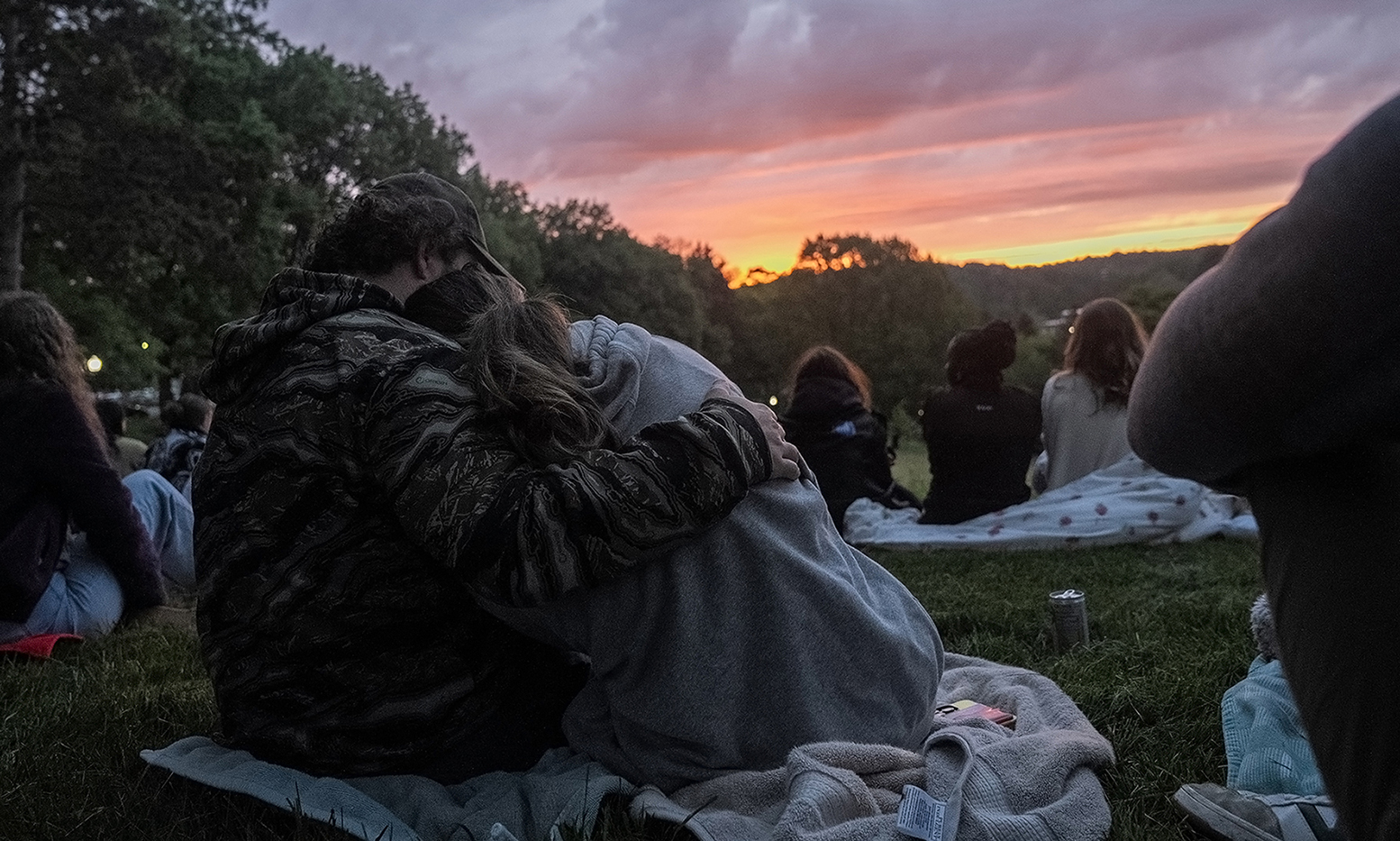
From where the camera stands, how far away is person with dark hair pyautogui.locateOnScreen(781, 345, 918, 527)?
25.7 feet

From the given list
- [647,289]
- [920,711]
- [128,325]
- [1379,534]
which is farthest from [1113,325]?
[647,289]

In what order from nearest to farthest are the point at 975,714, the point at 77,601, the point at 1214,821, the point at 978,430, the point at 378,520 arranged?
1. the point at 1214,821
2. the point at 378,520
3. the point at 975,714
4. the point at 77,601
5. the point at 978,430

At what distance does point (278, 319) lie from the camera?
7.66 feet

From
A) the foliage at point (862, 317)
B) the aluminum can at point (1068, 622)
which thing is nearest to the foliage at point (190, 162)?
the aluminum can at point (1068, 622)

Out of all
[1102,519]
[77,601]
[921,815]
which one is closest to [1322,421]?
[921,815]

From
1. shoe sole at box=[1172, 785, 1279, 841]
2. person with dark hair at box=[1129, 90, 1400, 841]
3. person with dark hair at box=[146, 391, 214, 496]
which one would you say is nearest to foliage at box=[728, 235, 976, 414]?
person with dark hair at box=[146, 391, 214, 496]

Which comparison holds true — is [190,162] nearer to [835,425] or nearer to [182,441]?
[182,441]

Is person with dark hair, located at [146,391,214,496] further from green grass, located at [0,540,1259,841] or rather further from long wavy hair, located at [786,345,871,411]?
long wavy hair, located at [786,345,871,411]

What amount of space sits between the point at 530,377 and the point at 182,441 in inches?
236

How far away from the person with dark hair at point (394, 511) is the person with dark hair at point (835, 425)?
537 centimetres

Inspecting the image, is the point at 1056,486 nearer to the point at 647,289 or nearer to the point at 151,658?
the point at 151,658

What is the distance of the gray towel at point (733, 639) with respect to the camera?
2.26 m

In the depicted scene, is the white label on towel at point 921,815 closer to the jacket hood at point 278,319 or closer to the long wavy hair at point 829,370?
the jacket hood at point 278,319

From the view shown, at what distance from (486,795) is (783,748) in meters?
0.62
